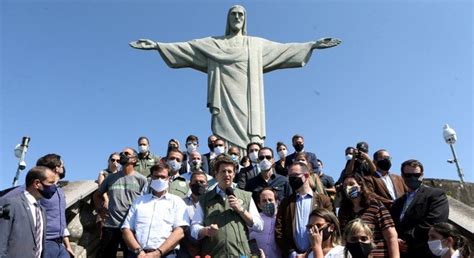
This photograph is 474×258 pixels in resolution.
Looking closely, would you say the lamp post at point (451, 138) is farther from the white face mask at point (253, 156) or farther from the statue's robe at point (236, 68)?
the white face mask at point (253, 156)

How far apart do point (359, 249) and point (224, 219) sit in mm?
1461

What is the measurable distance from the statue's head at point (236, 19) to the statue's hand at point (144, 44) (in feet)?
7.07

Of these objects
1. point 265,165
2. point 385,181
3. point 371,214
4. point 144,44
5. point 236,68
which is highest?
point 144,44

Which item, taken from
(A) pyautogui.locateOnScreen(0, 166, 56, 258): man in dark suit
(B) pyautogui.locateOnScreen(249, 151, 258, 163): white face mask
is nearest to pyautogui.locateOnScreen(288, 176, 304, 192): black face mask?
(A) pyautogui.locateOnScreen(0, 166, 56, 258): man in dark suit

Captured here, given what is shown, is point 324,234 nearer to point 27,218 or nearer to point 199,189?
point 199,189

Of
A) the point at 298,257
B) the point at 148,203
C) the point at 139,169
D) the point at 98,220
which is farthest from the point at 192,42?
the point at 298,257

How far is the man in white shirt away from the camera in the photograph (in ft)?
16.5

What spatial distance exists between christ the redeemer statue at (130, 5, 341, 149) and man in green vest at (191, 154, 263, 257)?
7.06 meters

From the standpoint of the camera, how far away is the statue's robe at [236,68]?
493 inches

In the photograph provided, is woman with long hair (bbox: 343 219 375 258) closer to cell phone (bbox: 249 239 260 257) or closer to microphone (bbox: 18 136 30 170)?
cell phone (bbox: 249 239 260 257)

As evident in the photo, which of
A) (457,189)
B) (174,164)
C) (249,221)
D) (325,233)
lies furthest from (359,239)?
(457,189)

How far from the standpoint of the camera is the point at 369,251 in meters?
4.25

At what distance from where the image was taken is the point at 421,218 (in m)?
5.19

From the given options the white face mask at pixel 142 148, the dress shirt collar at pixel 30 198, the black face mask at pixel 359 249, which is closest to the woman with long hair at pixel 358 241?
the black face mask at pixel 359 249
